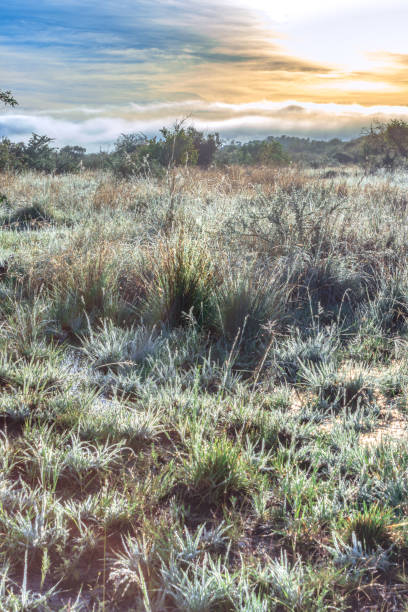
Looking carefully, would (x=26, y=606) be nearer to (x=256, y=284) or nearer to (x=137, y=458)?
(x=137, y=458)

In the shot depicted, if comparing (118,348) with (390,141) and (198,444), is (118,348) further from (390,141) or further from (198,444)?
(390,141)

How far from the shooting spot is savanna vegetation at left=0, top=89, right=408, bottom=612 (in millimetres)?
1841

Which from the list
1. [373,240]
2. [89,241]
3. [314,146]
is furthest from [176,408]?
[314,146]

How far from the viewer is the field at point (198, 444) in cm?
184

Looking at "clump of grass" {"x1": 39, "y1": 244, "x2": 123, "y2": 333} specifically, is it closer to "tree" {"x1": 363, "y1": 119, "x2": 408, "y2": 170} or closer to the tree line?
the tree line

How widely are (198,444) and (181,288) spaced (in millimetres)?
2209

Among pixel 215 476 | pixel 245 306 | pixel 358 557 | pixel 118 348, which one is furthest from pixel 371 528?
pixel 245 306

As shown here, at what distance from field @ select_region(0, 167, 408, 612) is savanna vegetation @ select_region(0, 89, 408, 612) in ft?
0.04

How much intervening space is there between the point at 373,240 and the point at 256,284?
2.50 metres

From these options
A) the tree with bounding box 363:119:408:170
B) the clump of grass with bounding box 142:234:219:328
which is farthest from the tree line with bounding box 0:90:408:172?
the clump of grass with bounding box 142:234:219:328

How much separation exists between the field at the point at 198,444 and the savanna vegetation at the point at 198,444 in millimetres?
11

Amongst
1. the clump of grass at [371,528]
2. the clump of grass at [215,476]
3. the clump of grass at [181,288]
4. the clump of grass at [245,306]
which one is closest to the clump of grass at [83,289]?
the clump of grass at [181,288]

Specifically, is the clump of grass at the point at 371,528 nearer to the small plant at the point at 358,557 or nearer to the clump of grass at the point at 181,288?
the small plant at the point at 358,557

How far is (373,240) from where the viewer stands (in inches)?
254
